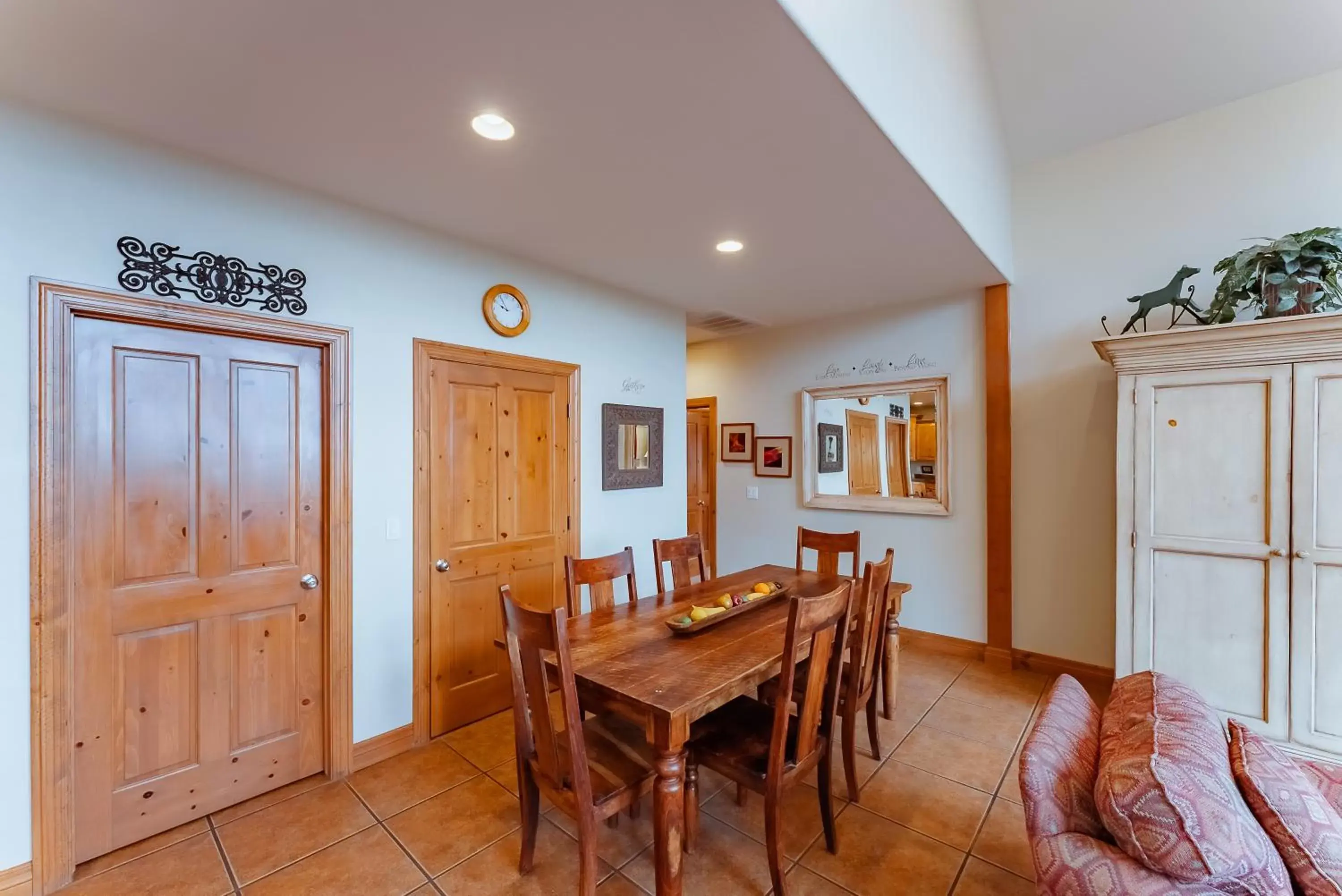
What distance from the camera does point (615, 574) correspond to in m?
2.70

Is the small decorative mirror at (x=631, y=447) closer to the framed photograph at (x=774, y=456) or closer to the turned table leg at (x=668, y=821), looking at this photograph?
the framed photograph at (x=774, y=456)

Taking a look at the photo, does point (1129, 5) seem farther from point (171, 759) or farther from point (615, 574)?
point (171, 759)

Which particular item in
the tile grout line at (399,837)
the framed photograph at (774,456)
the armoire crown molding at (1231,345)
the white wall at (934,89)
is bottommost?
the tile grout line at (399,837)

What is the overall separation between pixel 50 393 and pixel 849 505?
14.6 ft

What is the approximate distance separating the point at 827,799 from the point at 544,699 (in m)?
1.11

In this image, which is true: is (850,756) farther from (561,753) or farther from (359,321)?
(359,321)

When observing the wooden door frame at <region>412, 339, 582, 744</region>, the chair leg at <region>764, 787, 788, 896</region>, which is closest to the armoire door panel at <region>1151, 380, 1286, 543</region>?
the chair leg at <region>764, 787, 788, 896</region>

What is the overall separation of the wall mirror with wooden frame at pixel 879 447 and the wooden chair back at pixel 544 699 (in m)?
3.27

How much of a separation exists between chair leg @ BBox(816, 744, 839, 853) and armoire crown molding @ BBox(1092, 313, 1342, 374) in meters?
2.40

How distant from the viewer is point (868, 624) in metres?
2.29

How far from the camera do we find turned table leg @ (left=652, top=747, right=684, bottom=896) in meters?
1.57

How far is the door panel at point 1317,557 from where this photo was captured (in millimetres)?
2379

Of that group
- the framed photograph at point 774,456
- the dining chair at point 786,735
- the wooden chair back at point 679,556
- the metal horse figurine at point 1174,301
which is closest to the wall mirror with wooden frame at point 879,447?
the framed photograph at point 774,456

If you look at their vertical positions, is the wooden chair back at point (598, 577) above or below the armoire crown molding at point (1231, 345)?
below
